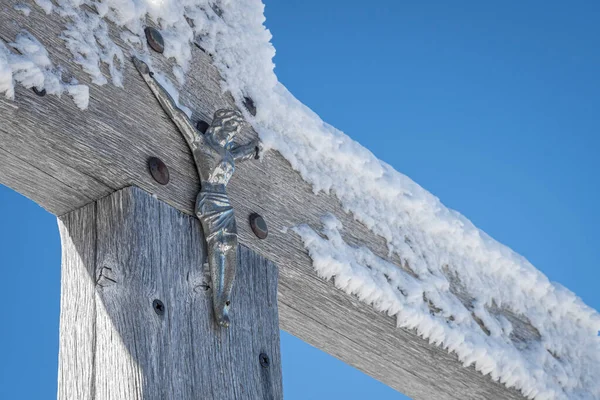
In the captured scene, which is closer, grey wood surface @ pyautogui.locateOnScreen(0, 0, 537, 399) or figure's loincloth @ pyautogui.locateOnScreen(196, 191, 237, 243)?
grey wood surface @ pyautogui.locateOnScreen(0, 0, 537, 399)

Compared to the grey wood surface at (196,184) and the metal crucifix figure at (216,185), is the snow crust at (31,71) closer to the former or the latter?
the grey wood surface at (196,184)

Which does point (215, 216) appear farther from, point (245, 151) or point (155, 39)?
point (155, 39)

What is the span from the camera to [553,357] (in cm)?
216

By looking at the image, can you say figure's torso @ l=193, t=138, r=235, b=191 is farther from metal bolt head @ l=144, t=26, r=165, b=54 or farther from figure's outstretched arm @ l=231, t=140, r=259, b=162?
metal bolt head @ l=144, t=26, r=165, b=54

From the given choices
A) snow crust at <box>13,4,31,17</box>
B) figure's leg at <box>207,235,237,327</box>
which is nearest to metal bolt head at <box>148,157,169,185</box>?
figure's leg at <box>207,235,237,327</box>

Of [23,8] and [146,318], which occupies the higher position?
[23,8]

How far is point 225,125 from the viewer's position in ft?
5.14

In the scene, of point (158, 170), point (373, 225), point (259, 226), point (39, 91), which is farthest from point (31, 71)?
point (373, 225)

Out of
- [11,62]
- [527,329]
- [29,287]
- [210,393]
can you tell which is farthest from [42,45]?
[29,287]

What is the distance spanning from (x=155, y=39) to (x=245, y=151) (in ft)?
0.72

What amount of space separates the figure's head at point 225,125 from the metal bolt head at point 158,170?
0.39ft

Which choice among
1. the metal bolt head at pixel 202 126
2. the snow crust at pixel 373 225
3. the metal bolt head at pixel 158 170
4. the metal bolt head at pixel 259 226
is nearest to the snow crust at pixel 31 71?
the snow crust at pixel 373 225

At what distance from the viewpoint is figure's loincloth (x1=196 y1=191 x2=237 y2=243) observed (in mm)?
1473

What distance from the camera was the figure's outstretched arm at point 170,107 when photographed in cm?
149
